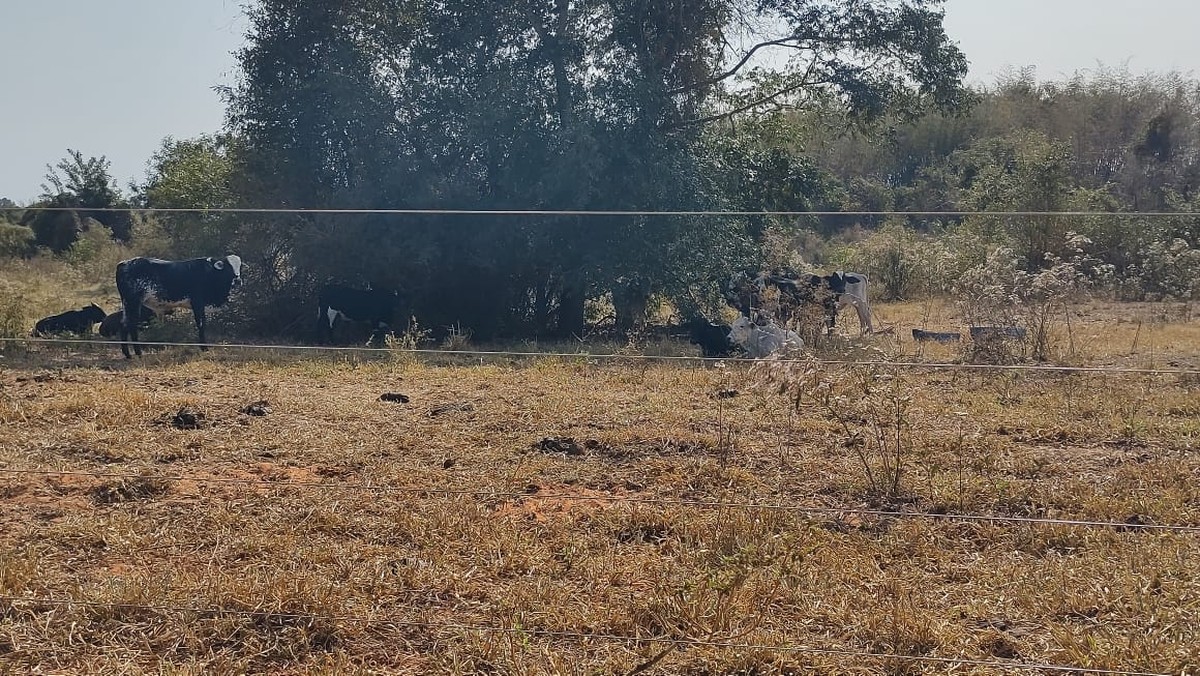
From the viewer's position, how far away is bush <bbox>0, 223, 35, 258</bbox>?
16.5m

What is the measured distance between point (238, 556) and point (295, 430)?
2608 mm

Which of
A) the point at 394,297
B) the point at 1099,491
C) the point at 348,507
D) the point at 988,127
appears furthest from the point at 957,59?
the point at 988,127

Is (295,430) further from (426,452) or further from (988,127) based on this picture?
(988,127)

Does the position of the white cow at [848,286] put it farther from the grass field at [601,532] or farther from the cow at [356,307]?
the cow at [356,307]

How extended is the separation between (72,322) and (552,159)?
7521 millimetres

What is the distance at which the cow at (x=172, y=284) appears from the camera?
12398 mm

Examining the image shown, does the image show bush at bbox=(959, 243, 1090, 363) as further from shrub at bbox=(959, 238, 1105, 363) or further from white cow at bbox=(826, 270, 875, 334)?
white cow at bbox=(826, 270, 875, 334)

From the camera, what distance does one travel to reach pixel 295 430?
6.87 m

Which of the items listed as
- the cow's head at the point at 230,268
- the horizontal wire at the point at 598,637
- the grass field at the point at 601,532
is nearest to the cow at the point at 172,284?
the cow's head at the point at 230,268

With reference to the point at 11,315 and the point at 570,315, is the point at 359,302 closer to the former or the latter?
the point at 570,315

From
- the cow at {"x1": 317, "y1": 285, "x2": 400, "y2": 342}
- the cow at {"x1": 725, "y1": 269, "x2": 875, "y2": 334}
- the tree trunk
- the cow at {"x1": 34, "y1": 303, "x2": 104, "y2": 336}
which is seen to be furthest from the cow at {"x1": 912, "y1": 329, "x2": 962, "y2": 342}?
the cow at {"x1": 34, "y1": 303, "x2": 104, "y2": 336}

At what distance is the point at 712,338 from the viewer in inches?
475

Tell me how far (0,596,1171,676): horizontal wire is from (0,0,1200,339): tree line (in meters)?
8.45

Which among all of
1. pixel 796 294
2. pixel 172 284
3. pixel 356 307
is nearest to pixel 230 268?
pixel 172 284
